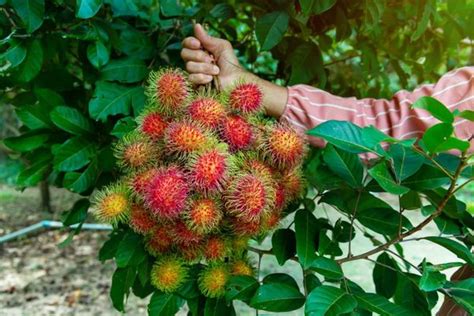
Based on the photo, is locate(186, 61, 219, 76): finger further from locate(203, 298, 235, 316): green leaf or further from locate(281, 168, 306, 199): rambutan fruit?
locate(203, 298, 235, 316): green leaf

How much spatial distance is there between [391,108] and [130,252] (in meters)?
0.44

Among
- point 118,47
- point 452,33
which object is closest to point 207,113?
point 118,47

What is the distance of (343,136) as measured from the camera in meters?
0.66

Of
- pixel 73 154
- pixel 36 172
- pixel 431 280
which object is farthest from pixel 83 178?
pixel 431 280

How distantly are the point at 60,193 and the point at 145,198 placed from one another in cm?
407

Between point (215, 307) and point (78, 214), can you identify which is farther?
point (78, 214)

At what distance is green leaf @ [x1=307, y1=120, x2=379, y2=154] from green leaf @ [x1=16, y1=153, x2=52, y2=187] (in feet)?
2.04

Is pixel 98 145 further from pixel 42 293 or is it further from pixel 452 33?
pixel 42 293

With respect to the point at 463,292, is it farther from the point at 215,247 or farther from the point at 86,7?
the point at 86,7

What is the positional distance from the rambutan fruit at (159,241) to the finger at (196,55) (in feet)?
0.84

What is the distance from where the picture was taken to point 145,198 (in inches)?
25.8

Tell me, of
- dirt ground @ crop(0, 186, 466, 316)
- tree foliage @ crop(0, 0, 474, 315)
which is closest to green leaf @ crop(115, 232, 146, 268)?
tree foliage @ crop(0, 0, 474, 315)

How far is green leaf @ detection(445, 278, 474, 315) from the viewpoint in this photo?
2.18ft

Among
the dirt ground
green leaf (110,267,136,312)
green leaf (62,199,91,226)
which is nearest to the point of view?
green leaf (110,267,136,312)
